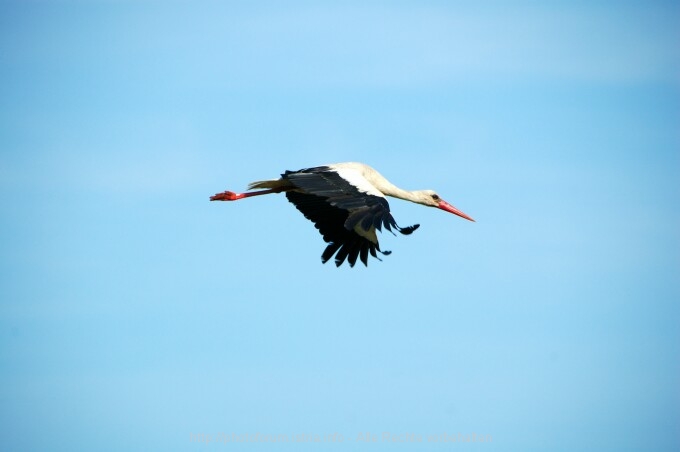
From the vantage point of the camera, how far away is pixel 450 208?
1981cm

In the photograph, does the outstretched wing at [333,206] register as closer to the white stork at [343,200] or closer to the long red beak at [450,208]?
the white stork at [343,200]

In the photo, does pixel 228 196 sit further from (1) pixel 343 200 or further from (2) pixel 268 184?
(1) pixel 343 200

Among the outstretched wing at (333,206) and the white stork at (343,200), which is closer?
the white stork at (343,200)

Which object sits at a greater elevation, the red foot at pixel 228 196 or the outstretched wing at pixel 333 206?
the red foot at pixel 228 196

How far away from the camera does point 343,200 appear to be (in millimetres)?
15977

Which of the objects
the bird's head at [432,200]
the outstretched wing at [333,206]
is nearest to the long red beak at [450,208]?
the bird's head at [432,200]

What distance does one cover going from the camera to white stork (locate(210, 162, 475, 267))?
15.6 meters

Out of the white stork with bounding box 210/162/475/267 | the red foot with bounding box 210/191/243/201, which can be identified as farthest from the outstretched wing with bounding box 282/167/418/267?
the red foot with bounding box 210/191/243/201

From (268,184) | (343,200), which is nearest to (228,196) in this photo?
(268,184)

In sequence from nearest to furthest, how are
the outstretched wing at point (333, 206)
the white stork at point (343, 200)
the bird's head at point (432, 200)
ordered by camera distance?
the white stork at point (343, 200) → the outstretched wing at point (333, 206) → the bird's head at point (432, 200)

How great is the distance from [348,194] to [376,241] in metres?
1.61

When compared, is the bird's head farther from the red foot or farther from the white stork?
the red foot

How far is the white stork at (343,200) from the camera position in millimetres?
15555

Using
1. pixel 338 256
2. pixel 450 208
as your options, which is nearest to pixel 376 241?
pixel 338 256
